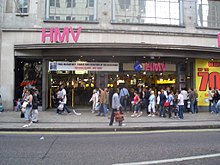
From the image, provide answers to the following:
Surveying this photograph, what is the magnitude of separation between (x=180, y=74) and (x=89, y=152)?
1499 cm

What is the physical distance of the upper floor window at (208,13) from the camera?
19.4 metres

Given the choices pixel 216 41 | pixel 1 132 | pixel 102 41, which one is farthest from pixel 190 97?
pixel 1 132

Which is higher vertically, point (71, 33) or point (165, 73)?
point (71, 33)

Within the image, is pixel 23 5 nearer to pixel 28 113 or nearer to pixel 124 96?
pixel 28 113

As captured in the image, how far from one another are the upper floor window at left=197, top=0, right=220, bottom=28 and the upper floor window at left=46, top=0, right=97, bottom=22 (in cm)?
892

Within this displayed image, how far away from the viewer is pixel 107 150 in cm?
691

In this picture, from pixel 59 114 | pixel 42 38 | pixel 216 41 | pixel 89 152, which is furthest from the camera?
pixel 216 41

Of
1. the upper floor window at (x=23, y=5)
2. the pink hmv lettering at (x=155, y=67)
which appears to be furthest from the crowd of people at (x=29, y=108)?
the pink hmv lettering at (x=155, y=67)

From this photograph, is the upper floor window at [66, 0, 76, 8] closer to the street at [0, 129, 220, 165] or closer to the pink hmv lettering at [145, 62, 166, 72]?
the pink hmv lettering at [145, 62, 166, 72]

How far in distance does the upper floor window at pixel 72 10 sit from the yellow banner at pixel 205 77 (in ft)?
Answer: 31.9

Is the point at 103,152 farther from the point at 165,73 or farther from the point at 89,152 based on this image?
the point at 165,73

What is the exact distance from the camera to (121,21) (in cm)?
1819

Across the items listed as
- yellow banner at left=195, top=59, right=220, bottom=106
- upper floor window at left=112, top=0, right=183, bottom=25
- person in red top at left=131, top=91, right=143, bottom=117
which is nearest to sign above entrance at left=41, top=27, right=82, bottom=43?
upper floor window at left=112, top=0, right=183, bottom=25

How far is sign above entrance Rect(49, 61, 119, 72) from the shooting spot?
17609 mm
